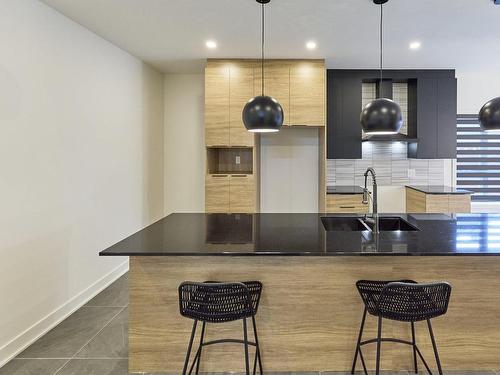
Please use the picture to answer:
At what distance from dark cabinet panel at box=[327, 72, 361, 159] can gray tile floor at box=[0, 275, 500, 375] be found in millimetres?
3236

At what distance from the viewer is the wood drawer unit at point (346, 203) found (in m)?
4.73

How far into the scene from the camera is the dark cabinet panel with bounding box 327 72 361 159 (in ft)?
16.4

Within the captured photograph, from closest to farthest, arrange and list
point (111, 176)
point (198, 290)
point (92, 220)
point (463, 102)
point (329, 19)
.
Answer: point (198, 290) < point (329, 19) < point (92, 220) < point (111, 176) < point (463, 102)

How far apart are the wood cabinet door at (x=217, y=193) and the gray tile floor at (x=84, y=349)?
171cm

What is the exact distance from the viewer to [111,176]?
13.2 feet

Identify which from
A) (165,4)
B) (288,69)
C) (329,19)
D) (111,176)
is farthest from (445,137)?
(111,176)

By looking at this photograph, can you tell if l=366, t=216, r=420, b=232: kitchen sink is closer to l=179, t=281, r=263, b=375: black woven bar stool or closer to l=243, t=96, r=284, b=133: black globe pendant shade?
l=243, t=96, r=284, b=133: black globe pendant shade

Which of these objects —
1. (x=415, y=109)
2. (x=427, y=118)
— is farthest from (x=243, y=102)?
(x=427, y=118)

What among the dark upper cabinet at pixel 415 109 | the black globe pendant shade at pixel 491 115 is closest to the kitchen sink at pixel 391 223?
the black globe pendant shade at pixel 491 115

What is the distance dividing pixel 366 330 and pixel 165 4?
2940mm

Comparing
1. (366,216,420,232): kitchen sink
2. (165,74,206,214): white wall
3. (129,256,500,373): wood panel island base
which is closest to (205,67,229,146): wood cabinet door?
(165,74,206,214): white wall

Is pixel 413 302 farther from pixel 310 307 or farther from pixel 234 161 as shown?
pixel 234 161

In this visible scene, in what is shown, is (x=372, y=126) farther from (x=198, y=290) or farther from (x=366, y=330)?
(x=198, y=290)

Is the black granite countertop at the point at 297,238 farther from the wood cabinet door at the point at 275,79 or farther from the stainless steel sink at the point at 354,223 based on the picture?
the wood cabinet door at the point at 275,79
